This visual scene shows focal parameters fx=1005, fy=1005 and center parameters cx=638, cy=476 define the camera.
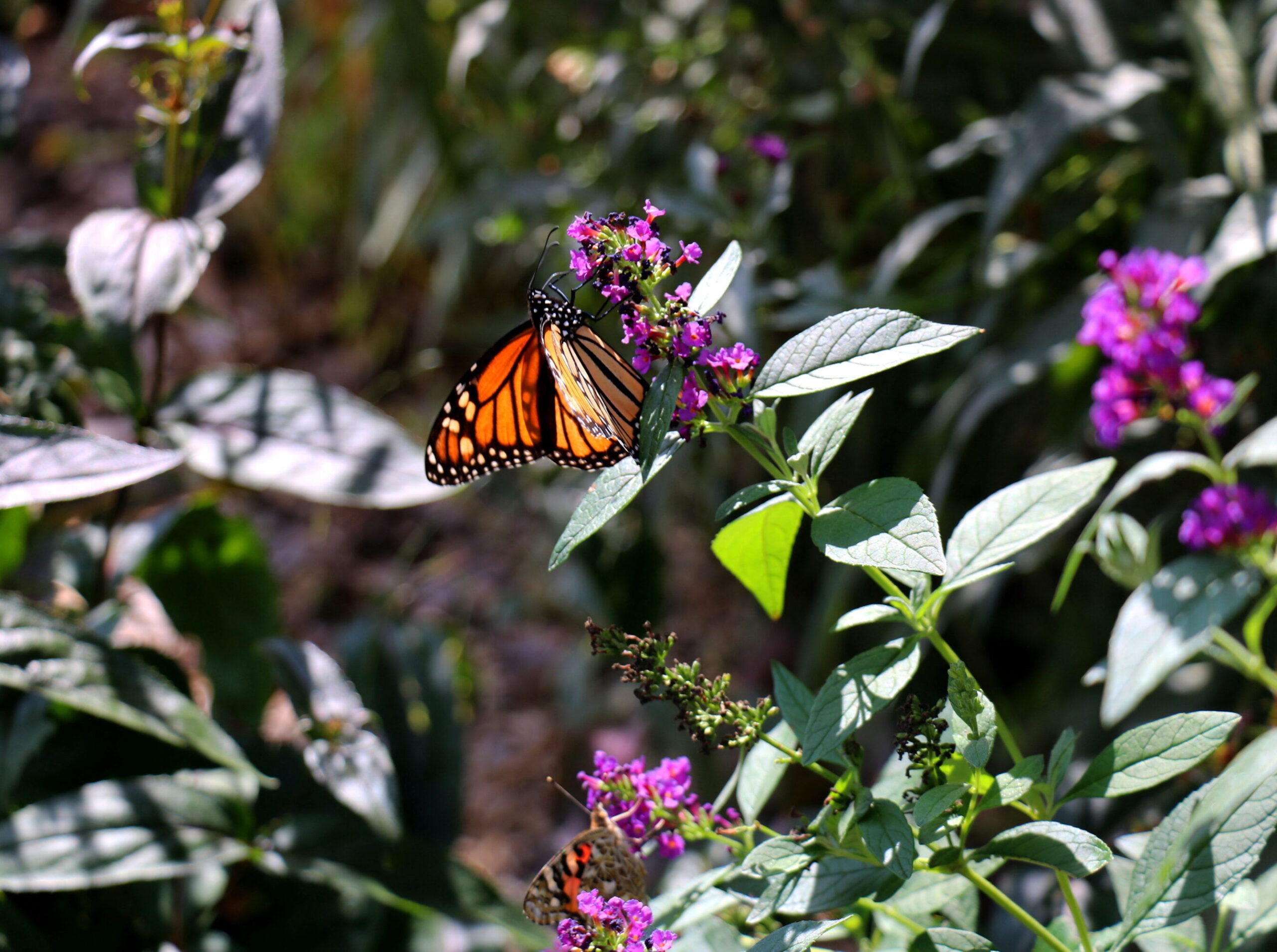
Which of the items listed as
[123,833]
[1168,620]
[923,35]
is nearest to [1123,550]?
[1168,620]

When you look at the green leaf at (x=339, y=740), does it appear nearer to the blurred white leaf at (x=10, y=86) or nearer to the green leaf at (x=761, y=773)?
the green leaf at (x=761, y=773)

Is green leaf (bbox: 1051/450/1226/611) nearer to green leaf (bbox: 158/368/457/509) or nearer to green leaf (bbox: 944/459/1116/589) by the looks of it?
green leaf (bbox: 944/459/1116/589)

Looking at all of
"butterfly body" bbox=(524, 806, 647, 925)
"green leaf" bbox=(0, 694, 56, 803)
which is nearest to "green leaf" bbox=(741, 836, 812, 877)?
"butterfly body" bbox=(524, 806, 647, 925)

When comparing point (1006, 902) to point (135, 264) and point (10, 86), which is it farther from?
point (10, 86)

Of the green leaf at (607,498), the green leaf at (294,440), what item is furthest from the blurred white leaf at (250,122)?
the green leaf at (607,498)

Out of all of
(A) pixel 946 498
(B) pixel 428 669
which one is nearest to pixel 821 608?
(A) pixel 946 498

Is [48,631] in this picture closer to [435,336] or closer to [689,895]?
[689,895]
